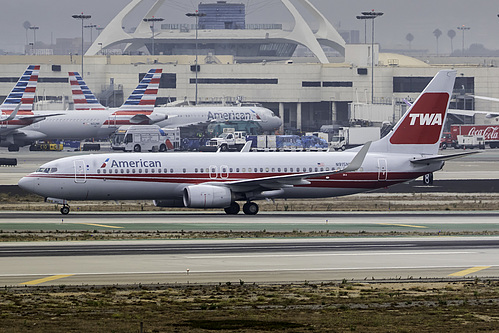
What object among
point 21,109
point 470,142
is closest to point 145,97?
point 21,109

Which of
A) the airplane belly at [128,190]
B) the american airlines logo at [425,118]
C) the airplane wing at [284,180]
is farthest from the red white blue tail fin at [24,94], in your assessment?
the american airlines logo at [425,118]

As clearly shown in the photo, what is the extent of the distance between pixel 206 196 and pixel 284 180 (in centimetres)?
515

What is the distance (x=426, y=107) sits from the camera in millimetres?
61125

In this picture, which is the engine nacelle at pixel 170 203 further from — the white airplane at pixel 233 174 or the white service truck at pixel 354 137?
the white service truck at pixel 354 137

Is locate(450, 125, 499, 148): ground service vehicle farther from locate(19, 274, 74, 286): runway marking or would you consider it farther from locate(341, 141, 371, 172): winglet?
locate(19, 274, 74, 286): runway marking

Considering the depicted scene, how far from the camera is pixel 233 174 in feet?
190

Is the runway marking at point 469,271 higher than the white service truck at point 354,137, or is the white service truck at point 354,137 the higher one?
the white service truck at point 354,137

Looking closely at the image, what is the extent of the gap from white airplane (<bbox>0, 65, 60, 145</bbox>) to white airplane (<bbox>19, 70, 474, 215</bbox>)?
66010 millimetres

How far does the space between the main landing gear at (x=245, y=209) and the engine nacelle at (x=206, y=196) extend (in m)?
1.61

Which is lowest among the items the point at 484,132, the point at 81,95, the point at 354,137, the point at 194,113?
the point at 354,137

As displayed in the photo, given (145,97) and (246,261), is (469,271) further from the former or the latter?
(145,97)

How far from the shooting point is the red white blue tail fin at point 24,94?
121750 mm

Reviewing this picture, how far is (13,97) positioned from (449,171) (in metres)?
64.5

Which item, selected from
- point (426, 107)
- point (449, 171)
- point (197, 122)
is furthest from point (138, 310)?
point (197, 122)
